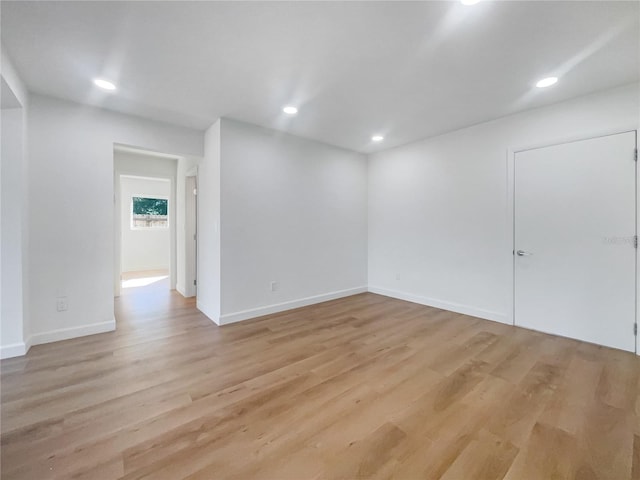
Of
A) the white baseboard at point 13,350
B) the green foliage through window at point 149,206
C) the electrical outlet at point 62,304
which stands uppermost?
the green foliage through window at point 149,206

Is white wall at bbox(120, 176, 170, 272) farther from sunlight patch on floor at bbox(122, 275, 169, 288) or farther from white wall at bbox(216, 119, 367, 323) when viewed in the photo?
white wall at bbox(216, 119, 367, 323)

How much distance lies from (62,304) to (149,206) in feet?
19.7

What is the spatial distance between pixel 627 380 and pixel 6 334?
17.6 feet

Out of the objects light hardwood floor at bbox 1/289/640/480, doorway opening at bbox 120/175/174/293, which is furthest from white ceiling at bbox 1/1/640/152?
doorway opening at bbox 120/175/174/293

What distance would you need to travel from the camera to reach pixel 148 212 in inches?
318

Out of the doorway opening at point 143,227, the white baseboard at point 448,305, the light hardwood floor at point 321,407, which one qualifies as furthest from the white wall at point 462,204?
the doorway opening at point 143,227

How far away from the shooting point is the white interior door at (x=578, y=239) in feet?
8.64

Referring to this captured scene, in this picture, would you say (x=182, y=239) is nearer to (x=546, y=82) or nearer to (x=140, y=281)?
(x=140, y=281)

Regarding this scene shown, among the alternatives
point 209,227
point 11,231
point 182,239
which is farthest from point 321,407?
point 182,239

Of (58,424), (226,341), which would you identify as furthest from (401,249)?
(58,424)

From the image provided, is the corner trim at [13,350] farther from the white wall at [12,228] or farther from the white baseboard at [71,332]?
the white baseboard at [71,332]

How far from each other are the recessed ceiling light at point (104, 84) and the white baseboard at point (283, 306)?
2.68m

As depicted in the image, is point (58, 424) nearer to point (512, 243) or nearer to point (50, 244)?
point (50, 244)

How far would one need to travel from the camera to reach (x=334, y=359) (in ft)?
8.19
